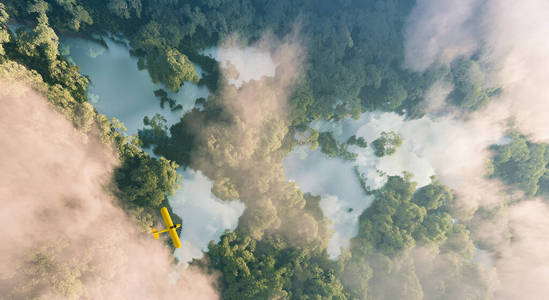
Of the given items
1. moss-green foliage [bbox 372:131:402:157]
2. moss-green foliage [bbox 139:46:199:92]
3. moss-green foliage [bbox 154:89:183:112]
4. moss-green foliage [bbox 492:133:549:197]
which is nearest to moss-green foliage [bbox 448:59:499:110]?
moss-green foliage [bbox 492:133:549:197]

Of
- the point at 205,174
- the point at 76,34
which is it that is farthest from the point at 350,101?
the point at 76,34

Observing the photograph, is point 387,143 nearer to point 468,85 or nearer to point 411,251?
point 468,85

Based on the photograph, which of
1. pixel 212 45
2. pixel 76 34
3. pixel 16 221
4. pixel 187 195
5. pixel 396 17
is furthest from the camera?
pixel 396 17

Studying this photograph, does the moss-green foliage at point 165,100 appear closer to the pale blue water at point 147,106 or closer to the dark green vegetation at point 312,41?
the pale blue water at point 147,106

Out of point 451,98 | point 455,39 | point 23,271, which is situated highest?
point 455,39

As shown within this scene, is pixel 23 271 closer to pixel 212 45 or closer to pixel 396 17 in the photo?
pixel 212 45

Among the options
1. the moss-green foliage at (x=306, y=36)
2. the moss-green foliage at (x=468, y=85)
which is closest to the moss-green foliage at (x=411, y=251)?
the moss-green foliage at (x=468, y=85)
